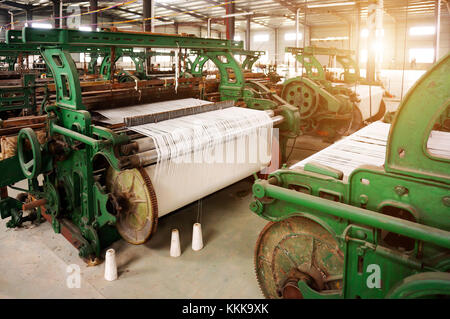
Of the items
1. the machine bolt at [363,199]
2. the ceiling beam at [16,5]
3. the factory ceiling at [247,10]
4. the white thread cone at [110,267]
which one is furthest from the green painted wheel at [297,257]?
the ceiling beam at [16,5]

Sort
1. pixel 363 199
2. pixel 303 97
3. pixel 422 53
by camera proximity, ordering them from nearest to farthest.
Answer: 1. pixel 363 199
2. pixel 303 97
3. pixel 422 53

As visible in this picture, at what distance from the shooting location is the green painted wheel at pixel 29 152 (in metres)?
2.78

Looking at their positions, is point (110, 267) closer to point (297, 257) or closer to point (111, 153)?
point (111, 153)

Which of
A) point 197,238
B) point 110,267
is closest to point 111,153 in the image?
point 110,267

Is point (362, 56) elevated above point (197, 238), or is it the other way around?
point (362, 56)

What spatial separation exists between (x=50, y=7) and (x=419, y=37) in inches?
833

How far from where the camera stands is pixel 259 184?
6.23 feet

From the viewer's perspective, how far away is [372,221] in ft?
4.91

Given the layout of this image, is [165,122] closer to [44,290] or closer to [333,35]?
[44,290]

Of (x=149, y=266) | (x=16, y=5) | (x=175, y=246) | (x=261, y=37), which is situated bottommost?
(x=149, y=266)

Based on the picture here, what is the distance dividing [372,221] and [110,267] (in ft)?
6.55

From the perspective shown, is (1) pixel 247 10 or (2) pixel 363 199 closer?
(2) pixel 363 199

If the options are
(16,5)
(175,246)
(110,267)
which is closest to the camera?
(110,267)

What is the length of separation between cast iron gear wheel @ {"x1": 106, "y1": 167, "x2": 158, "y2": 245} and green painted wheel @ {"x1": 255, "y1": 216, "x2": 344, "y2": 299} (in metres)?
0.88
